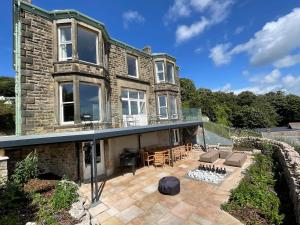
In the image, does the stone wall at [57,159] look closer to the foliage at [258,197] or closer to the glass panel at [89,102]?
the glass panel at [89,102]

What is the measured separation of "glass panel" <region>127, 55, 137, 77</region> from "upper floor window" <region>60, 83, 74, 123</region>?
241 inches

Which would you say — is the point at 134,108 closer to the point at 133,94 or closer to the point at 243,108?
the point at 133,94

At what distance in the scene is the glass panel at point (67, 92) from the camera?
A: 9.85 metres

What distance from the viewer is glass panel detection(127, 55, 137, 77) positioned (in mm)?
15108

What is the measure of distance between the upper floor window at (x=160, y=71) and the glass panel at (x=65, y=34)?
8533 mm

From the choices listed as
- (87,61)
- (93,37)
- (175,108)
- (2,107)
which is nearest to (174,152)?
(175,108)

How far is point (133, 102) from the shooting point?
14969 mm

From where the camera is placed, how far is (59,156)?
Answer: 32.1 feet

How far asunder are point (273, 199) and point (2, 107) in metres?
19.1

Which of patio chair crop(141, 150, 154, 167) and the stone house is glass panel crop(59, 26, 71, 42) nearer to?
the stone house

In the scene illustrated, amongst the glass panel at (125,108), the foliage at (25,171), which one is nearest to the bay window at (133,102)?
the glass panel at (125,108)

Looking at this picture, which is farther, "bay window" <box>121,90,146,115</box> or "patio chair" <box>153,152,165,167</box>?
"bay window" <box>121,90,146,115</box>

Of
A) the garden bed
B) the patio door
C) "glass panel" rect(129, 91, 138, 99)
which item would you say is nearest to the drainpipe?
the patio door

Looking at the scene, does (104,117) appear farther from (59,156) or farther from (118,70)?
(118,70)
